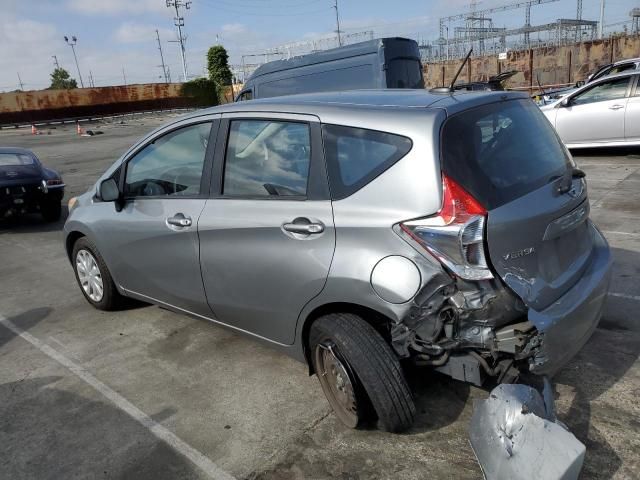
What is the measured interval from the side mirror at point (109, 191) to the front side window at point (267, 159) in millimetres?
1142

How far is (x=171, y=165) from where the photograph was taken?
377cm

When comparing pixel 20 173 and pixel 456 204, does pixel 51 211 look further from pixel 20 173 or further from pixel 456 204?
pixel 456 204

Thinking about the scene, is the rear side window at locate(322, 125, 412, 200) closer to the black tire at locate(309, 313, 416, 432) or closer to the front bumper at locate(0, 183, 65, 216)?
the black tire at locate(309, 313, 416, 432)

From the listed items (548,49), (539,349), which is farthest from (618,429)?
(548,49)

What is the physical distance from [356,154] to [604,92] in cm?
975

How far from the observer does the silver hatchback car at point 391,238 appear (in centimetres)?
249

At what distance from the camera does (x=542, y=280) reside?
2.66m

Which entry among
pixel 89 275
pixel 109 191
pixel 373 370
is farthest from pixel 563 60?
pixel 373 370

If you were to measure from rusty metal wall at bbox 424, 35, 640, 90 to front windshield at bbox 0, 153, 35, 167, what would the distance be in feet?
68.0

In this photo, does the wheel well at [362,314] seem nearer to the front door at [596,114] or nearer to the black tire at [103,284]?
the black tire at [103,284]

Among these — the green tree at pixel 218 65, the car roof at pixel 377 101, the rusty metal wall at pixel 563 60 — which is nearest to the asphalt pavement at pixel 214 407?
the car roof at pixel 377 101

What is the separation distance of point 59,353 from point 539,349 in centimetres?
336

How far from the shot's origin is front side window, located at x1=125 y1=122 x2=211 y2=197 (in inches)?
139

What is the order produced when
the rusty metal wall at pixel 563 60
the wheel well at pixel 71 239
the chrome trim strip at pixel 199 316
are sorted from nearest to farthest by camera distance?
the chrome trim strip at pixel 199 316
the wheel well at pixel 71 239
the rusty metal wall at pixel 563 60
